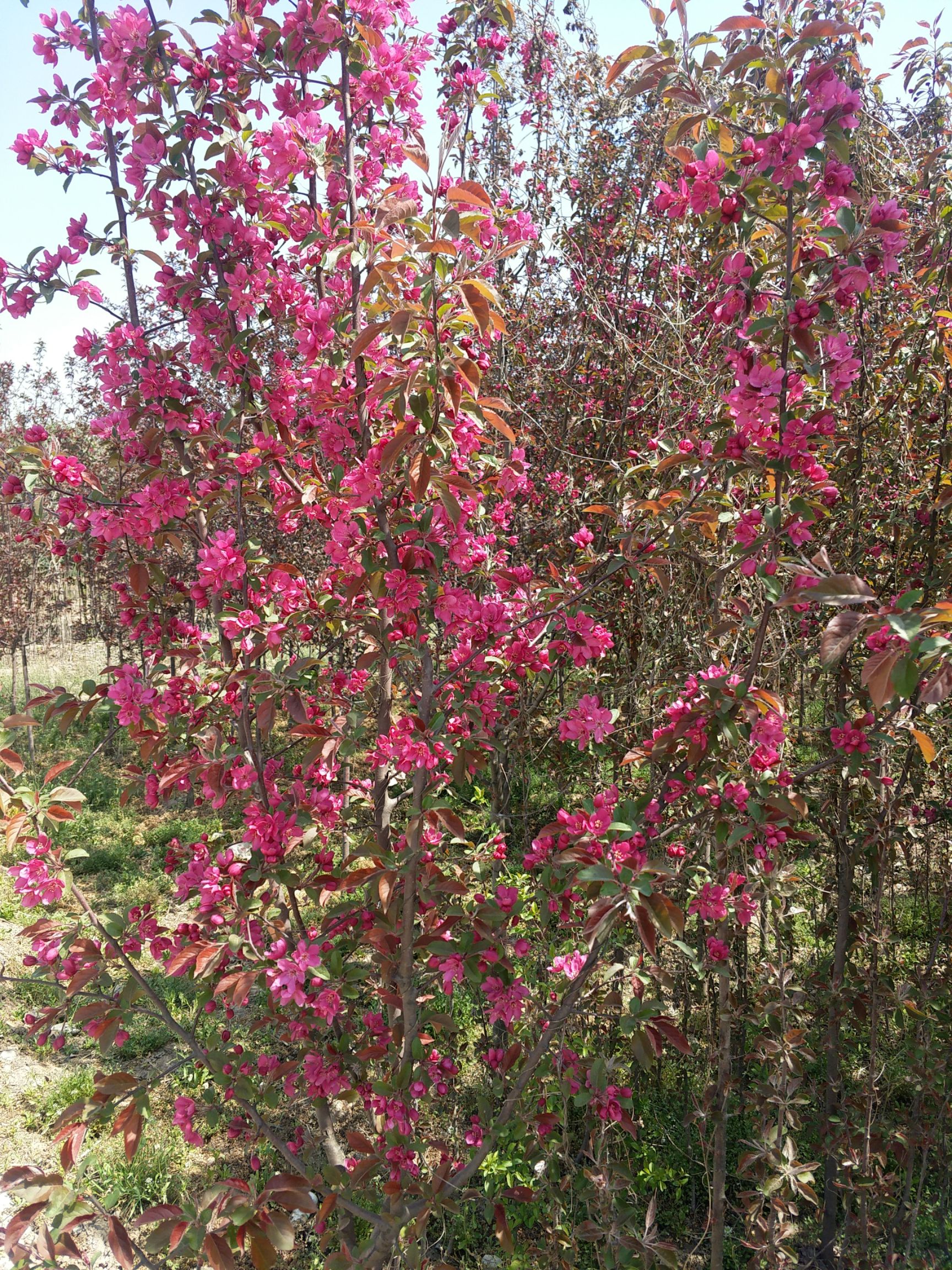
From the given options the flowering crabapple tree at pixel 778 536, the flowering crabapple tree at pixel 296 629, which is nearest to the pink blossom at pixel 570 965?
the flowering crabapple tree at pixel 296 629

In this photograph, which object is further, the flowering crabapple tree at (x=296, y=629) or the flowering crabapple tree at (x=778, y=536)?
the flowering crabapple tree at (x=296, y=629)

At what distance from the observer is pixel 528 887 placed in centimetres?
323

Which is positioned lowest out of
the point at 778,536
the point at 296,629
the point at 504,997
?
the point at 504,997

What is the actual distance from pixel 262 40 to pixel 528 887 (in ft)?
9.38

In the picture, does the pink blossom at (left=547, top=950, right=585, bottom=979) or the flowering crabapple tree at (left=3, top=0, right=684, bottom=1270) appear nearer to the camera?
the flowering crabapple tree at (left=3, top=0, right=684, bottom=1270)

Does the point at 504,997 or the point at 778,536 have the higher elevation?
the point at 778,536

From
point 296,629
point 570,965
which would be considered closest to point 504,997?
point 570,965

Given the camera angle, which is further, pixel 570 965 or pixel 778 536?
pixel 570 965

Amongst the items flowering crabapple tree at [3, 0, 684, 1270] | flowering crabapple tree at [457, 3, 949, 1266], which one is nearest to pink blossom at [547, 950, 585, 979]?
flowering crabapple tree at [3, 0, 684, 1270]

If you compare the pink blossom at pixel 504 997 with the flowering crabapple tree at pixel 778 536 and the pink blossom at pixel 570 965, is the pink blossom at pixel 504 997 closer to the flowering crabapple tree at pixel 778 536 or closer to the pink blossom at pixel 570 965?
the pink blossom at pixel 570 965

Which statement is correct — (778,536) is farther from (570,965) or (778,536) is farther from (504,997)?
(504,997)

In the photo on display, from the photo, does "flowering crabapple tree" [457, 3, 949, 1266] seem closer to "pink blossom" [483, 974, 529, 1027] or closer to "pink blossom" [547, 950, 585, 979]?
"pink blossom" [547, 950, 585, 979]

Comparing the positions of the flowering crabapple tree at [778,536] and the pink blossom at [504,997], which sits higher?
the flowering crabapple tree at [778,536]

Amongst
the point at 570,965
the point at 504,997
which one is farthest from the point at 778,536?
the point at 504,997
